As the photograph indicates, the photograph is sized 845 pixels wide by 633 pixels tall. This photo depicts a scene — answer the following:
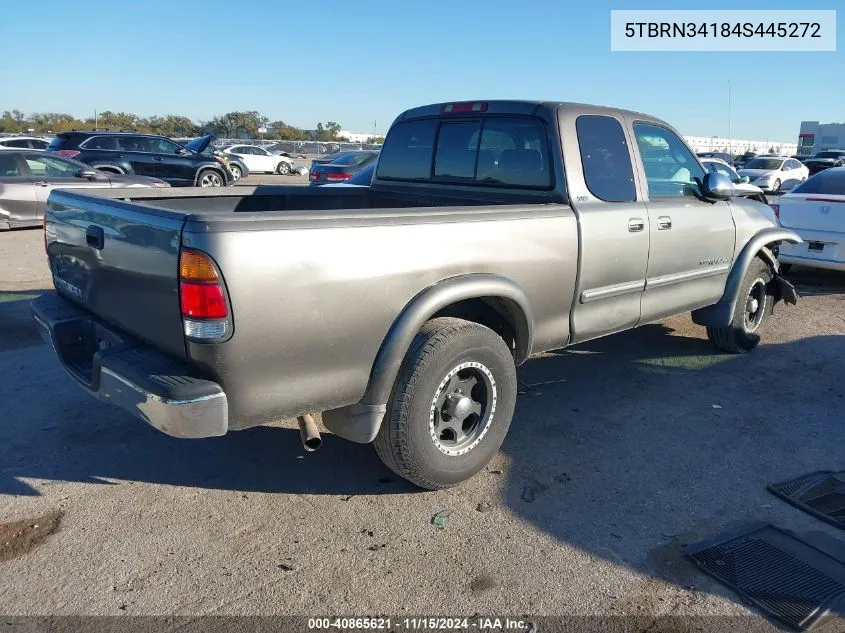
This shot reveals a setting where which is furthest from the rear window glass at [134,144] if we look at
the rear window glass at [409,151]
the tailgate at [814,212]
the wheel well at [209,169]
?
the tailgate at [814,212]

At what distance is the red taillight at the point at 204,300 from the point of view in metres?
2.69

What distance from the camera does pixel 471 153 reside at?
471 cm

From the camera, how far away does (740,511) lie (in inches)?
140

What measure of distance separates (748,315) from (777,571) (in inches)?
137

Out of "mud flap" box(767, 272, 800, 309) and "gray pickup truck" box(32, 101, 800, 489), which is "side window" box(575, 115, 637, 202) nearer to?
"gray pickup truck" box(32, 101, 800, 489)

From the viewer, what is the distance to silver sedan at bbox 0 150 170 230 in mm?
11641

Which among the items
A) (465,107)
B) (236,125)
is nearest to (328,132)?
(236,125)

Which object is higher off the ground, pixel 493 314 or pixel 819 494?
pixel 493 314

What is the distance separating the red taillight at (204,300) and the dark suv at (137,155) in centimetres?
1439

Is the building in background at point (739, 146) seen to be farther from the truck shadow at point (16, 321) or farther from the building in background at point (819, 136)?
the truck shadow at point (16, 321)

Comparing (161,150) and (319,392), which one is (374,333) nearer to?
(319,392)

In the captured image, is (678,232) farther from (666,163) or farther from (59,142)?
(59,142)

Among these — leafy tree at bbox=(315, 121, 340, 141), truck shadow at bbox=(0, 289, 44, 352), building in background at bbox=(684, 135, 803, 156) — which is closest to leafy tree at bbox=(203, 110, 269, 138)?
leafy tree at bbox=(315, 121, 340, 141)

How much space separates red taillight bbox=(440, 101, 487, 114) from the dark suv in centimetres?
1258
